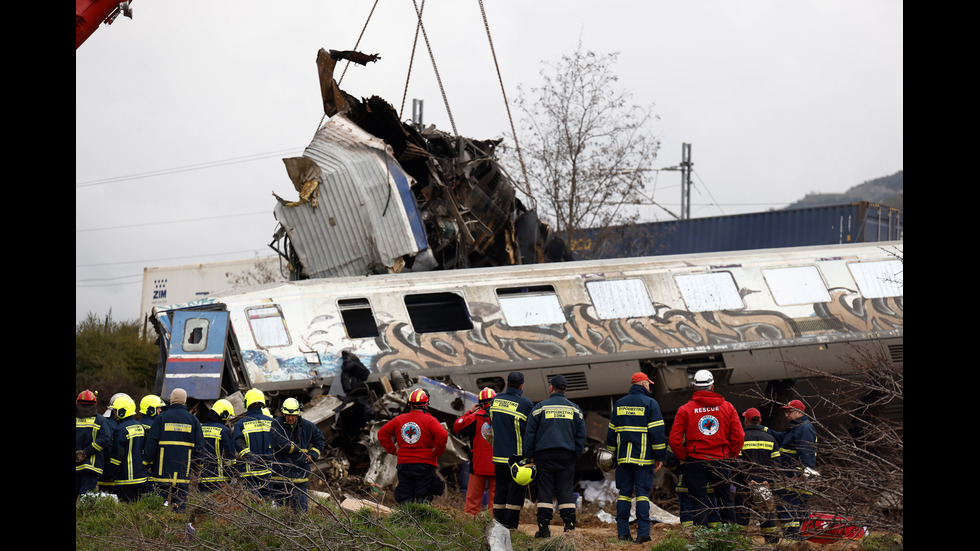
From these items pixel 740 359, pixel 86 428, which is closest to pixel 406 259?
pixel 740 359

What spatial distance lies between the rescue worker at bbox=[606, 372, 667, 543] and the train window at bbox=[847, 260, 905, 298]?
7.66 m

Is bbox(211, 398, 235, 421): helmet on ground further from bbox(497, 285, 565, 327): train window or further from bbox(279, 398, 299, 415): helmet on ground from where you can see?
bbox(497, 285, 565, 327): train window

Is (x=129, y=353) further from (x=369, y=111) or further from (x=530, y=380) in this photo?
(x=530, y=380)

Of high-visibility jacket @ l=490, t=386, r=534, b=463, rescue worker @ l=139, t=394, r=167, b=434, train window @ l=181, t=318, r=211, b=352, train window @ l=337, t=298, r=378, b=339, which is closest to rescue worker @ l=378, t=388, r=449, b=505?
high-visibility jacket @ l=490, t=386, r=534, b=463

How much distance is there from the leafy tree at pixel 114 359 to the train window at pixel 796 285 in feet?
50.0

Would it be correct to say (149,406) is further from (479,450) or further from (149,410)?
(479,450)

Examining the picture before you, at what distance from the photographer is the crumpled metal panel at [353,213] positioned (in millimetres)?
15695

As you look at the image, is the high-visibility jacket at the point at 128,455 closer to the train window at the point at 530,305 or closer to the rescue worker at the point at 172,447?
the rescue worker at the point at 172,447

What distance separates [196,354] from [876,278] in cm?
1105

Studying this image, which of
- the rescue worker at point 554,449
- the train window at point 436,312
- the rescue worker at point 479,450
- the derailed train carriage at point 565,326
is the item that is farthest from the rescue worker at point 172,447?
the train window at point 436,312

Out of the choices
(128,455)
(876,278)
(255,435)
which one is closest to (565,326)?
(876,278)

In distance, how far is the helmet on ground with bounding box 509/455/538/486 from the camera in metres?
9.29
